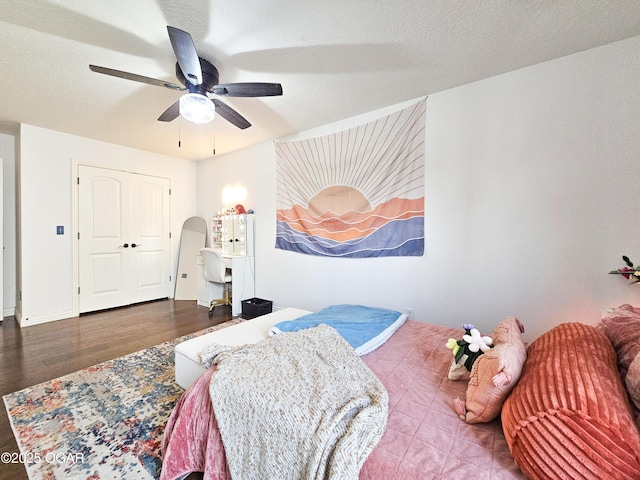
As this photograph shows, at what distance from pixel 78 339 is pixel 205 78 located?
9.69ft

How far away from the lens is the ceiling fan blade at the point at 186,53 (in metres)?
1.38

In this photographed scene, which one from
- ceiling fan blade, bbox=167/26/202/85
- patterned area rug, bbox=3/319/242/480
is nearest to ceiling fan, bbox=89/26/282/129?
ceiling fan blade, bbox=167/26/202/85

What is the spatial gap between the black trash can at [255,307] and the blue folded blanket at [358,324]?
1597 mm

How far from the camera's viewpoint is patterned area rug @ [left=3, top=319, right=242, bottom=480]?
129 centimetres

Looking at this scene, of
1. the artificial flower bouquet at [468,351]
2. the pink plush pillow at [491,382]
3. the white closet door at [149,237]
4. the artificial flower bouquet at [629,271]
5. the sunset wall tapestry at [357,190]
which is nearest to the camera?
the pink plush pillow at [491,382]

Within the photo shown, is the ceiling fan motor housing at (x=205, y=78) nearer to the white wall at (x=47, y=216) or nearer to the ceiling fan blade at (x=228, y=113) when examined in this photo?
the ceiling fan blade at (x=228, y=113)

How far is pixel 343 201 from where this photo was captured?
301 cm

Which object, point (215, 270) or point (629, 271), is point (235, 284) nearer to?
point (215, 270)

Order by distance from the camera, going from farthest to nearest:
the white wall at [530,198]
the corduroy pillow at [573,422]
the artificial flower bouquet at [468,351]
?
the white wall at [530,198] → the artificial flower bouquet at [468,351] → the corduroy pillow at [573,422]

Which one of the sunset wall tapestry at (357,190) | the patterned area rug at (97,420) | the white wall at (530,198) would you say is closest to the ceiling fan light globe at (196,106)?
the sunset wall tapestry at (357,190)

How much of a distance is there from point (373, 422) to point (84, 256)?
4.44 meters

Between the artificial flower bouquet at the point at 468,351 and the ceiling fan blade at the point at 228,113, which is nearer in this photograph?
the artificial flower bouquet at the point at 468,351

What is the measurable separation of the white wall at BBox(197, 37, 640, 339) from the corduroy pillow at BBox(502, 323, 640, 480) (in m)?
1.29

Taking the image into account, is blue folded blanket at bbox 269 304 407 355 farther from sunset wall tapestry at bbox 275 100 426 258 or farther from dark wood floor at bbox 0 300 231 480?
dark wood floor at bbox 0 300 231 480
